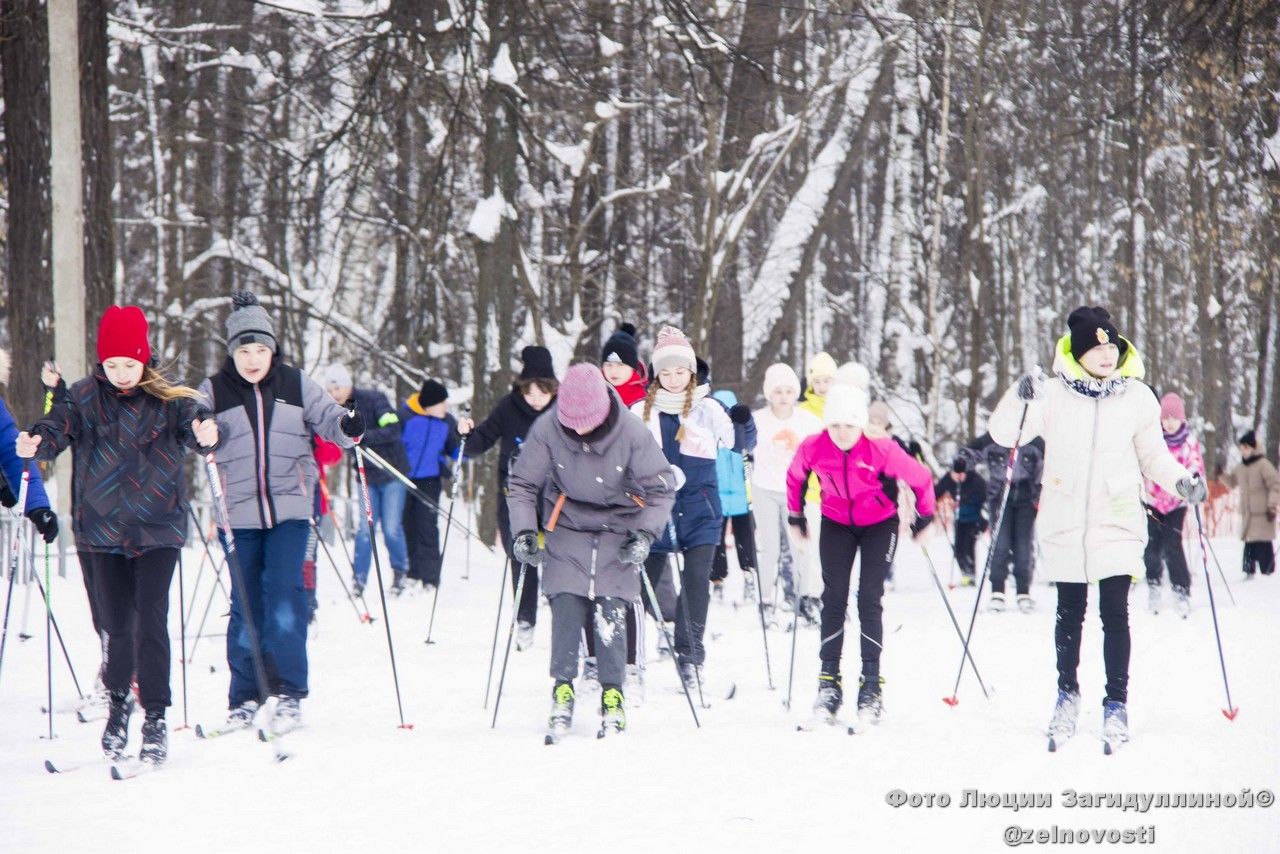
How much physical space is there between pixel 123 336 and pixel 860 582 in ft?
10.8

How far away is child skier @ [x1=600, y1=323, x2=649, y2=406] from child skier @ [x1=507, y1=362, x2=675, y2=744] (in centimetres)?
147

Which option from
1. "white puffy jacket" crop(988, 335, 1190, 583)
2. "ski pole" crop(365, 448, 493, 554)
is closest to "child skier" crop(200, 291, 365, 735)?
"ski pole" crop(365, 448, 493, 554)

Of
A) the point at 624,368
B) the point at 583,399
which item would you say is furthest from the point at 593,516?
the point at 624,368

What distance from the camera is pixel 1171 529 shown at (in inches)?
423

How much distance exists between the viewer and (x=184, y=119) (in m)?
18.5

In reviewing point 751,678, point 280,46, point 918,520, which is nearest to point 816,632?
point 751,678

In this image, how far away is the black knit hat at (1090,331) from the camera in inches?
232

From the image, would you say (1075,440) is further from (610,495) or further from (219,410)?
(219,410)

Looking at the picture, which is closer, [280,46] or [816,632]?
[816,632]

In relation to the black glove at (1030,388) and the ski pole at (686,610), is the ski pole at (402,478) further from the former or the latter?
the black glove at (1030,388)

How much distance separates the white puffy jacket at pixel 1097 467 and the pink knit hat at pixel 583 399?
1.69 meters

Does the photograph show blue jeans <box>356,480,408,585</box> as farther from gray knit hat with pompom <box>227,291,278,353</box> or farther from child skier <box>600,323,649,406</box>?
gray knit hat with pompom <box>227,291,278,353</box>

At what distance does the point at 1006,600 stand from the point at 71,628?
6.89 meters

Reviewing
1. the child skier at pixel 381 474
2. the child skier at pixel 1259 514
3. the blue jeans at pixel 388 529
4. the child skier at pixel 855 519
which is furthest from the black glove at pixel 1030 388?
the child skier at pixel 1259 514
